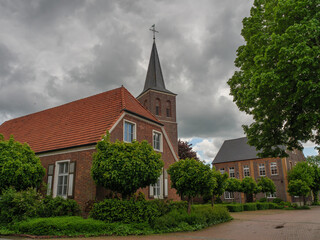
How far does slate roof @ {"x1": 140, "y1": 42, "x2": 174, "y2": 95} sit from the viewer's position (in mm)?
39781

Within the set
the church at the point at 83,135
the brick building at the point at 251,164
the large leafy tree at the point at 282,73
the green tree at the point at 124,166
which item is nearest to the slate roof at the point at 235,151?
the brick building at the point at 251,164

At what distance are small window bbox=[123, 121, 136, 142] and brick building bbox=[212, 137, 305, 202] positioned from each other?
25902 mm

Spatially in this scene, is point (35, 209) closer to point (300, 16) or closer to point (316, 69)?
point (316, 69)

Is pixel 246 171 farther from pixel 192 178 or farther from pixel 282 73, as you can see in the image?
pixel 282 73

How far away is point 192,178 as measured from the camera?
1283 cm

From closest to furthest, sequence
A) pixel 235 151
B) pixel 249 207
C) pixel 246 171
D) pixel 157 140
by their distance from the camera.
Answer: pixel 157 140
pixel 249 207
pixel 246 171
pixel 235 151

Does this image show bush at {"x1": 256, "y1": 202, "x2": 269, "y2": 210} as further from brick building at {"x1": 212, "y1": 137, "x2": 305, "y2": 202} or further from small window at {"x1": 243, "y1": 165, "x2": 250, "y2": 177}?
small window at {"x1": 243, "y1": 165, "x2": 250, "y2": 177}

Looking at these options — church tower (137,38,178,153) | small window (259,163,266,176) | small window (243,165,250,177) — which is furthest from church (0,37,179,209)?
small window (243,165,250,177)

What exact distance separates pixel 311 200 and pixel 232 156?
1432cm

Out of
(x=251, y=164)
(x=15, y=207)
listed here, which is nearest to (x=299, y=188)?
(x=251, y=164)

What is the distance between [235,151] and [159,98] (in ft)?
61.5

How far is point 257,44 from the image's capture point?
1144cm

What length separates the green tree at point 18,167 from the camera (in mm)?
12359

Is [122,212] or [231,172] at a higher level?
[231,172]
